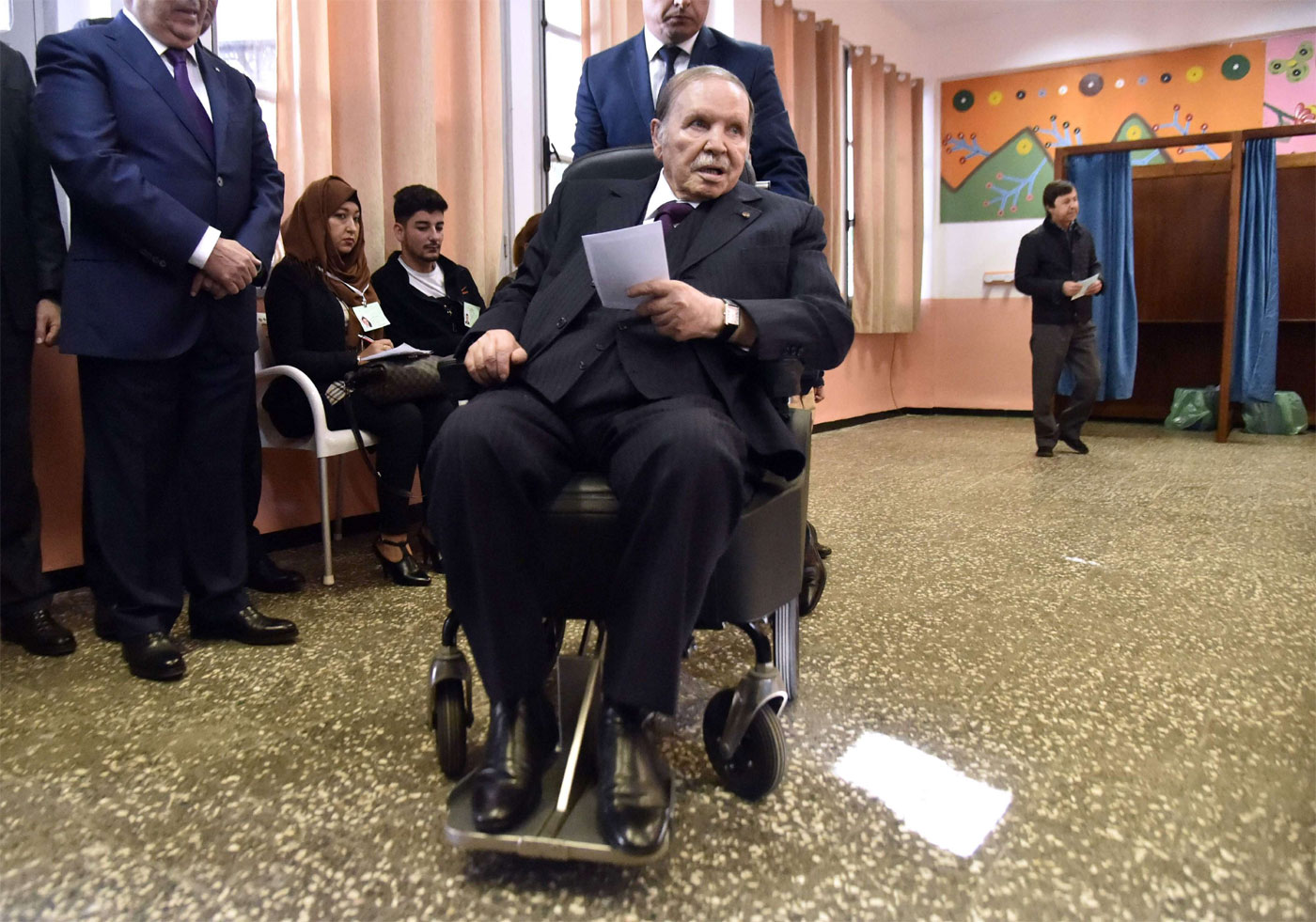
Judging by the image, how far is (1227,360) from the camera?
16.9 ft

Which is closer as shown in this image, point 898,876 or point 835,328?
point 898,876

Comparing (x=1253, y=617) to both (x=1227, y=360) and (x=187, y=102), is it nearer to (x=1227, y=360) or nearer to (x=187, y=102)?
(x=187, y=102)

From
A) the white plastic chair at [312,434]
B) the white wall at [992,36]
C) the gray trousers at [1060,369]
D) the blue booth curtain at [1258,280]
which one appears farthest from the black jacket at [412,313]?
the blue booth curtain at [1258,280]

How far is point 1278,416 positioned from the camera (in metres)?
5.61

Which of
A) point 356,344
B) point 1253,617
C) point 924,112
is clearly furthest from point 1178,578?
point 924,112

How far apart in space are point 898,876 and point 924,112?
276 inches

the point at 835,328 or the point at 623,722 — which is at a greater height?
the point at 835,328

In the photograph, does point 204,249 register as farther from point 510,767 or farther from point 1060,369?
point 1060,369

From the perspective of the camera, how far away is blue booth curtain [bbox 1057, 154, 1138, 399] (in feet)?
19.2

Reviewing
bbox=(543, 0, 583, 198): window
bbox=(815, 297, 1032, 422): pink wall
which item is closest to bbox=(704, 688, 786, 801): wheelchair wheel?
bbox=(543, 0, 583, 198): window

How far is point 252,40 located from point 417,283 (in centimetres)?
84

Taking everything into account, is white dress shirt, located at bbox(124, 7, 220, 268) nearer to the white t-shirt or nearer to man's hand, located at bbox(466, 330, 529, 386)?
man's hand, located at bbox(466, 330, 529, 386)

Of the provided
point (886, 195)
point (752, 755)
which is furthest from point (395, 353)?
point (886, 195)

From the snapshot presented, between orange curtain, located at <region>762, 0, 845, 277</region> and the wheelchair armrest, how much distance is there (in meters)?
3.72
